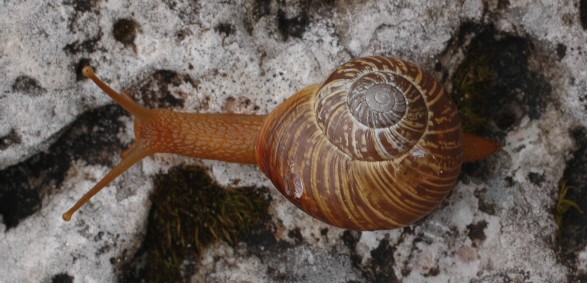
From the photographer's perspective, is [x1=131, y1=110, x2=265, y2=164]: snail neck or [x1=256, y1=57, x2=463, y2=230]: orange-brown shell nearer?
[x1=256, y1=57, x2=463, y2=230]: orange-brown shell

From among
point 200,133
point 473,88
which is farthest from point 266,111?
point 473,88

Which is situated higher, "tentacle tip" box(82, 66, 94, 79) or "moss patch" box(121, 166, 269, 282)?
"tentacle tip" box(82, 66, 94, 79)

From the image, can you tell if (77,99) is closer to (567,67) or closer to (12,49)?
(12,49)

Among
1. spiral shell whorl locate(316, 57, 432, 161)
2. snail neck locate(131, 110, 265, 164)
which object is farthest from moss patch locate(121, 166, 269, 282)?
spiral shell whorl locate(316, 57, 432, 161)

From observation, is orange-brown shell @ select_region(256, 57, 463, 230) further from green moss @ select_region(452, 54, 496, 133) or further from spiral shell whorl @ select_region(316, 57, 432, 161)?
green moss @ select_region(452, 54, 496, 133)

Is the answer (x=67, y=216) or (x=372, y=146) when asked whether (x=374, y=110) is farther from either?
(x=67, y=216)

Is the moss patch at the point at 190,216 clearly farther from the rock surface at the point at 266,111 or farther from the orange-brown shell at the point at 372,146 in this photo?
the orange-brown shell at the point at 372,146

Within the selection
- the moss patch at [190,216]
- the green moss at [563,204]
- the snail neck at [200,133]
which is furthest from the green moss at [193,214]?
the green moss at [563,204]
